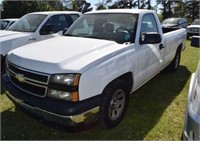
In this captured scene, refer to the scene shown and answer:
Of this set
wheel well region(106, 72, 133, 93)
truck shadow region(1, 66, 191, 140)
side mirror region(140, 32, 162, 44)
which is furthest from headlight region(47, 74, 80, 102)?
side mirror region(140, 32, 162, 44)

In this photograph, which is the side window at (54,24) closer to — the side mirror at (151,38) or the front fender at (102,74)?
the side mirror at (151,38)

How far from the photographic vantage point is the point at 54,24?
672 cm

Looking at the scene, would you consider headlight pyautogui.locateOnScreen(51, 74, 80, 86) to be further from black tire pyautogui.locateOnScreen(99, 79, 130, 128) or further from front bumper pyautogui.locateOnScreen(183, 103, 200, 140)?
front bumper pyautogui.locateOnScreen(183, 103, 200, 140)

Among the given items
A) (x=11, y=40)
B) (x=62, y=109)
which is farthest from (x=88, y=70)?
(x=11, y=40)

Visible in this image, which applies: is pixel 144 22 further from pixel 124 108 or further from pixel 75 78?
pixel 75 78

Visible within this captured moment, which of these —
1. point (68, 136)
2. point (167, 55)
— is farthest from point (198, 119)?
point (167, 55)

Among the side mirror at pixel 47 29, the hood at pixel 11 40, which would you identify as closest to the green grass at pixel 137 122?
the hood at pixel 11 40

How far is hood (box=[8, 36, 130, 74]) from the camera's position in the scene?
108 inches

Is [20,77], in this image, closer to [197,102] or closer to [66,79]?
[66,79]

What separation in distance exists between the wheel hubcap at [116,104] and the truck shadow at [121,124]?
21 centimetres

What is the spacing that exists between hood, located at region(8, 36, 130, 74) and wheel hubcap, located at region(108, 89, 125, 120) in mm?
624

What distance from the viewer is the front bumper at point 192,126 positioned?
7.36 feet

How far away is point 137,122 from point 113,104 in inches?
23.9

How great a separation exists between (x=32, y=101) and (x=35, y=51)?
31.3 inches
